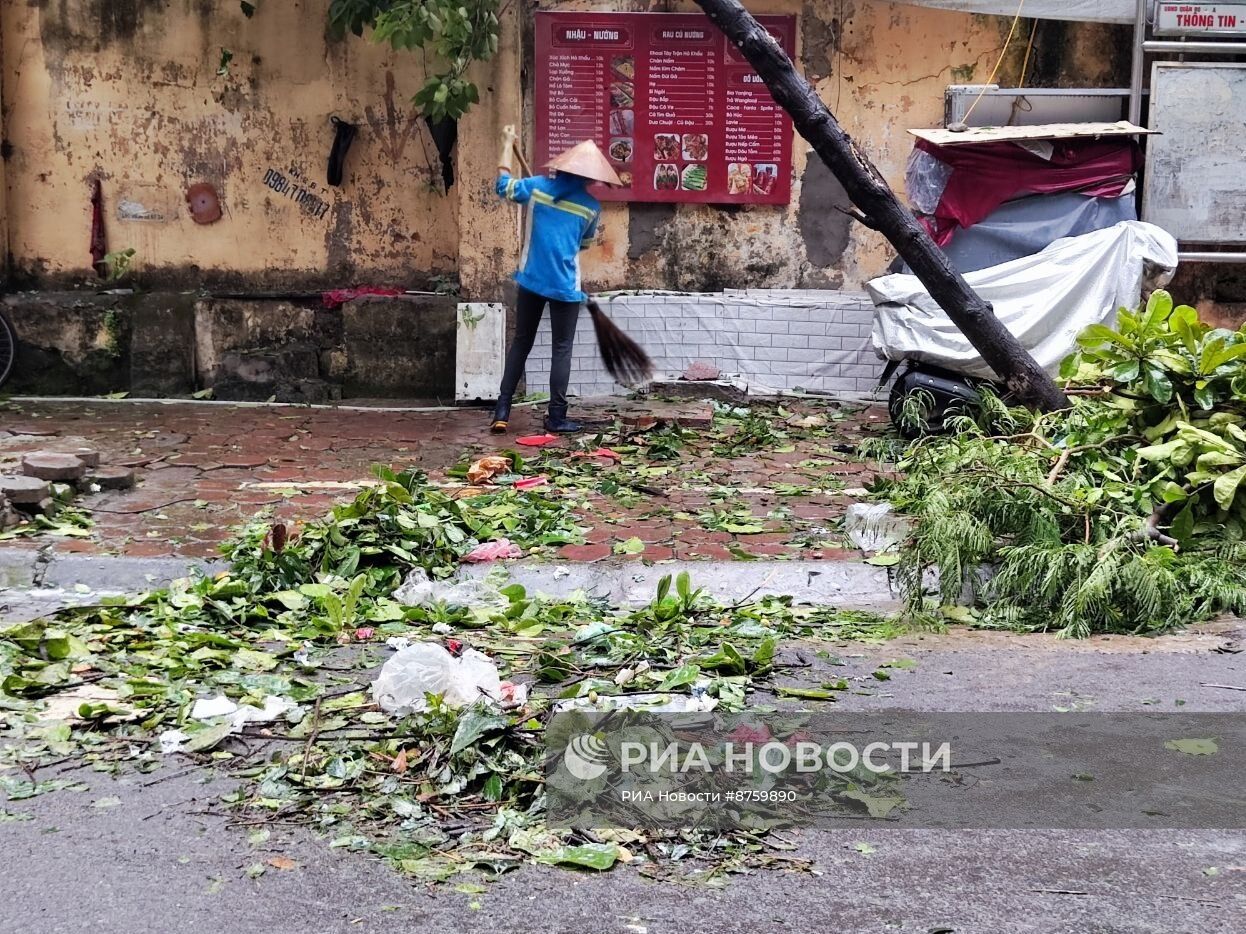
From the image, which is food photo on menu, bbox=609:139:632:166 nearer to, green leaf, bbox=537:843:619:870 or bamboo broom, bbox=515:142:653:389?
bamboo broom, bbox=515:142:653:389

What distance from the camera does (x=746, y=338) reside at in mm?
10266

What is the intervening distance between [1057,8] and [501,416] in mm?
5082

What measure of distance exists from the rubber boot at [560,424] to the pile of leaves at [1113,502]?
3115 mm

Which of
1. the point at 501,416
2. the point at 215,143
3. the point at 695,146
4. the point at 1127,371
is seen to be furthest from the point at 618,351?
the point at 1127,371

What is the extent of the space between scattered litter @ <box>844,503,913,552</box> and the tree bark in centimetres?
96

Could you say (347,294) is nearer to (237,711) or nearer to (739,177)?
(739,177)

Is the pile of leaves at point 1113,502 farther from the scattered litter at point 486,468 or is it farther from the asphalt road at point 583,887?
the scattered litter at point 486,468

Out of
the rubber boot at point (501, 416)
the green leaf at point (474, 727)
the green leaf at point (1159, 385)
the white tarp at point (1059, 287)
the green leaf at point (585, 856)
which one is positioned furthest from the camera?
the rubber boot at point (501, 416)

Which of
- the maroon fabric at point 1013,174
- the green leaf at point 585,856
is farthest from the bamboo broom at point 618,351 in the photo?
the green leaf at point 585,856

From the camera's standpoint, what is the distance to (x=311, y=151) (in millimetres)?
10508

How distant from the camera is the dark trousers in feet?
29.1

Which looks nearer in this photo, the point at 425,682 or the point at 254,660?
the point at 425,682

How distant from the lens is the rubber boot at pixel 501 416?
29.5 ft

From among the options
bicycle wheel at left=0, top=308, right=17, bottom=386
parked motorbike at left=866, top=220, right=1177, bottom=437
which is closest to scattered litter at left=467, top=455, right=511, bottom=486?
parked motorbike at left=866, top=220, right=1177, bottom=437
